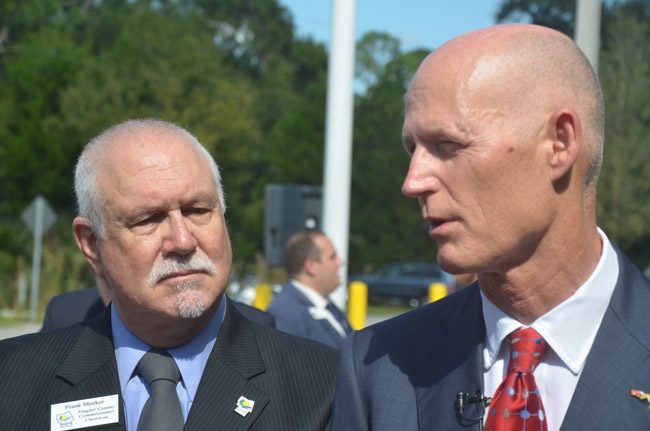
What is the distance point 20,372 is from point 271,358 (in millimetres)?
770

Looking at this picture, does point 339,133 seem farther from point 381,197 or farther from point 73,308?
point 381,197

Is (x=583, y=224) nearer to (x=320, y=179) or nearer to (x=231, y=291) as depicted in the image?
(x=231, y=291)

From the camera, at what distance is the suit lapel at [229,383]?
136 inches

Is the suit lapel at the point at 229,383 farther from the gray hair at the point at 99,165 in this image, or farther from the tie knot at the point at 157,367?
the gray hair at the point at 99,165

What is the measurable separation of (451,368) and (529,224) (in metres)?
0.40

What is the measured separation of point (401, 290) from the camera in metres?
40.7

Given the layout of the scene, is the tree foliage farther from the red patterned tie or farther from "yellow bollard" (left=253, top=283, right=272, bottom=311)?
the red patterned tie

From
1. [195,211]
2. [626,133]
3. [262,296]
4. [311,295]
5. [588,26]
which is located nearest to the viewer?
[195,211]

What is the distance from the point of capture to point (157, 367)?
354cm

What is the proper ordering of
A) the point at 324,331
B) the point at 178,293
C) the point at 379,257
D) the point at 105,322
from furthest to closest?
the point at 379,257 → the point at 324,331 → the point at 105,322 → the point at 178,293

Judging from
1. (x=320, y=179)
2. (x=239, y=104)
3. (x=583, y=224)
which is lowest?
(x=320, y=179)

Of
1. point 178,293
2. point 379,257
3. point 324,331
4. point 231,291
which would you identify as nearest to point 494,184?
point 178,293

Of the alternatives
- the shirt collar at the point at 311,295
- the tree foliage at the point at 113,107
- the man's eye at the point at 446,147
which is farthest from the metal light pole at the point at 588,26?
the tree foliage at the point at 113,107

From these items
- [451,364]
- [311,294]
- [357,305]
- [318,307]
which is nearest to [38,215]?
[357,305]
